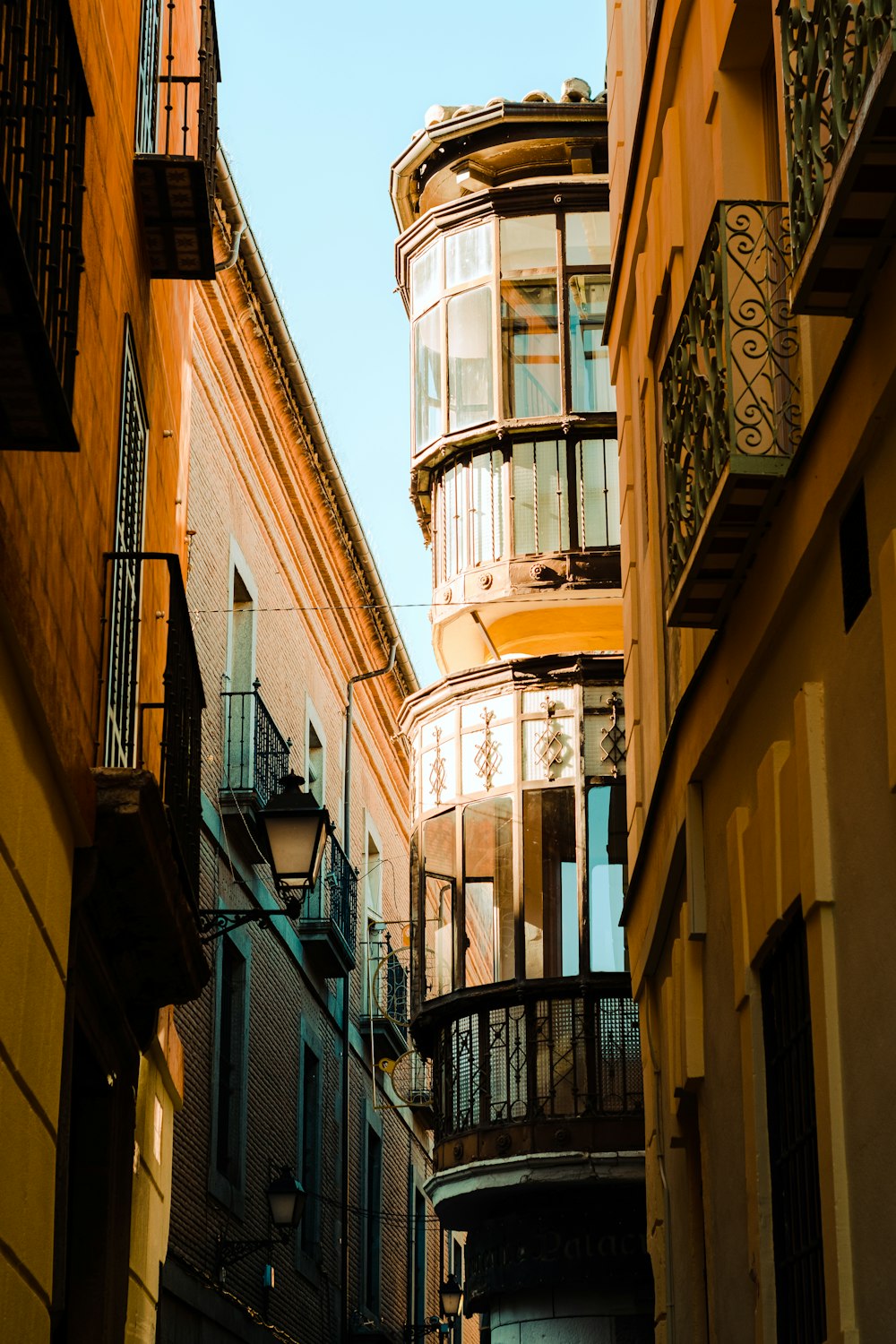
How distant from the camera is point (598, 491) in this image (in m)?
17.7

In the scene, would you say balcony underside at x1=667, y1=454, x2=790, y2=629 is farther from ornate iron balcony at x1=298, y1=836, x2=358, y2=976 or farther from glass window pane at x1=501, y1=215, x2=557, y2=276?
ornate iron balcony at x1=298, y1=836, x2=358, y2=976

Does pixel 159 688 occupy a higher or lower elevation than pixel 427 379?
lower

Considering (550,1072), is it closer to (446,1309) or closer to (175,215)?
(175,215)

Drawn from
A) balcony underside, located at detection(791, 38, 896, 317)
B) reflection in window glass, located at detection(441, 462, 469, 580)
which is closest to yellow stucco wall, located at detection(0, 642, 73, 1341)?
balcony underside, located at detection(791, 38, 896, 317)

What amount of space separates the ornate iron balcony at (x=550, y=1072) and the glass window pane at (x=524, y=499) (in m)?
3.81

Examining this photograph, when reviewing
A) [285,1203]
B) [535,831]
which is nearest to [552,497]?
[535,831]

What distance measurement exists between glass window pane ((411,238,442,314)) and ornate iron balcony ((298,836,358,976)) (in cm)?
559

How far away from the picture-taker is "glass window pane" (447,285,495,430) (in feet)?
59.7

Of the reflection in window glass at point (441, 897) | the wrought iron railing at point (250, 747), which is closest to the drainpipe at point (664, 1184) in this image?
the reflection in window glass at point (441, 897)

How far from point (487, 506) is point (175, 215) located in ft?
26.2

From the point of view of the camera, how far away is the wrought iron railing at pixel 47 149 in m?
5.72

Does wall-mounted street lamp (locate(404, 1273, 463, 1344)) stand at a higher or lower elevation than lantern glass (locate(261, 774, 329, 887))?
lower

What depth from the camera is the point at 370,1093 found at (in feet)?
80.8

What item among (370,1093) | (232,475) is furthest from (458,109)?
(370,1093)
